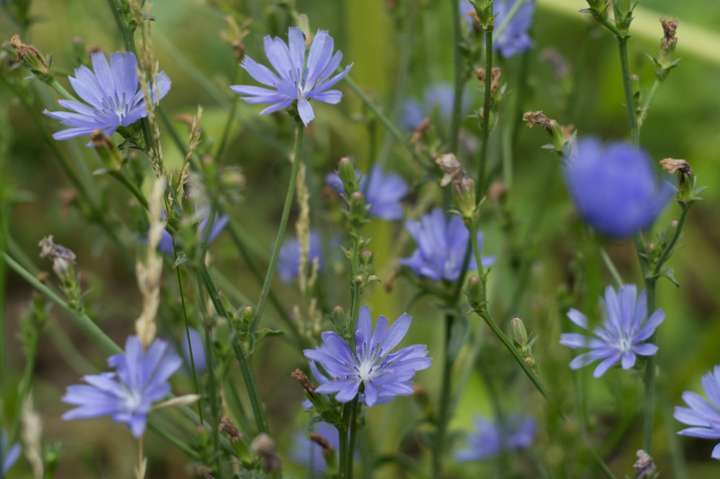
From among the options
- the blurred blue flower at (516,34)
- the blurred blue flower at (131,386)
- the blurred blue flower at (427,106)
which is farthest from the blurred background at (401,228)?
the blurred blue flower at (131,386)

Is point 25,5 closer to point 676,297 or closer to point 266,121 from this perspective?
point 266,121

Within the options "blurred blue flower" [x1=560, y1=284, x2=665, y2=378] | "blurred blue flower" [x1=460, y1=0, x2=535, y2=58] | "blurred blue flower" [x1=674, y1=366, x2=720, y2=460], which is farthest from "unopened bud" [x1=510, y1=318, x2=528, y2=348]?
"blurred blue flower" [x1=460, y1=0, x2=535, y2=58]

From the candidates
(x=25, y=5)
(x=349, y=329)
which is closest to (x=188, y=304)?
(x=349, y=329)

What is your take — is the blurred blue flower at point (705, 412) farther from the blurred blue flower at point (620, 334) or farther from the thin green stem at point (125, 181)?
the thin green stem at point (125, 181)

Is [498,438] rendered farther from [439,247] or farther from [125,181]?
[125,181]

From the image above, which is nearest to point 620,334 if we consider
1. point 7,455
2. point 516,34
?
point 516,34
